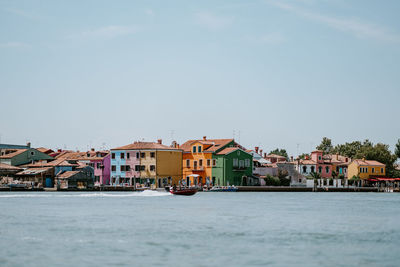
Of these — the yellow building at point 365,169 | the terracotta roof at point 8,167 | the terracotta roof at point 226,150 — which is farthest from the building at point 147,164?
the yellow building at point 365,169

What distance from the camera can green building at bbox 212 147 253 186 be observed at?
105869 millimetres

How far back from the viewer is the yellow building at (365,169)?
13150 cm

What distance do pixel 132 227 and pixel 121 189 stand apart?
6256cm

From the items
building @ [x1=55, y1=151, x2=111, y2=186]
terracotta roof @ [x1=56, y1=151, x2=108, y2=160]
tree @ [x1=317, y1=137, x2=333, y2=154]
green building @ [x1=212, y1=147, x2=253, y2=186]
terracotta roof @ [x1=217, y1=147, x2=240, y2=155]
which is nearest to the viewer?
green building @ [x1=212, y1=147, x2=253, y2=186]

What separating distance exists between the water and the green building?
1802 inches

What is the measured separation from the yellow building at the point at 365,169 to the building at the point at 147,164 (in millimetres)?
40810

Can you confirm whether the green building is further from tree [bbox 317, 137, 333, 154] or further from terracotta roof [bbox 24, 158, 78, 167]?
tree [bbox 317, 137, 333, 154]

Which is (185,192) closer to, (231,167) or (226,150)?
(231,167)

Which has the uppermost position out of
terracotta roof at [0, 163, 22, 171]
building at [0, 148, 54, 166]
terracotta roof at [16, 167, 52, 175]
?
building at [0, 148, 54, 166]

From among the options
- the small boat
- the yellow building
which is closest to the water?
the small boat

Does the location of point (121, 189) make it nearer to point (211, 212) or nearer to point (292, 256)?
point (211, 212)

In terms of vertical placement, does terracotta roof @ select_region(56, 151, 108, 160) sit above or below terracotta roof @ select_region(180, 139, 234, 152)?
below

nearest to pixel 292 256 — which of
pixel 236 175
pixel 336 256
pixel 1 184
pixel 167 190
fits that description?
pixel 336 256

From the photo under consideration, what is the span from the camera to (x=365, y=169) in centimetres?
13212
